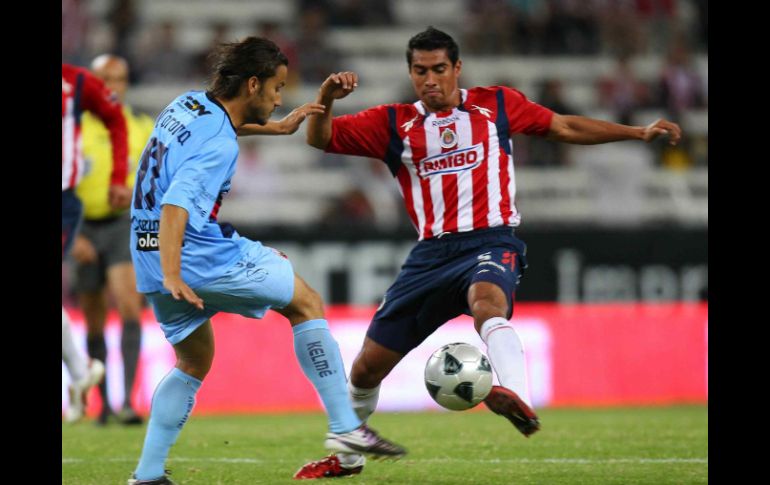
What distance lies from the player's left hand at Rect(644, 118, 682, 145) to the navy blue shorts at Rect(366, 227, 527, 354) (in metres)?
0.88

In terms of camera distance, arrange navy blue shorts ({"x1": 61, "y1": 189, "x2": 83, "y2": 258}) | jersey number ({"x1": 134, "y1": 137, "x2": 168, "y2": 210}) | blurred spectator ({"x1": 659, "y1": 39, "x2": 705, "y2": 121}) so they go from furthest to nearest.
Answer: blurred spectator ({"x1": 659, "y1": 39, "x2": 705, "y2": 121}) < navy blue shorts ({"x1": 61, "y1": 189, "x2": 83, "y2": 258}) < jersey number ({"x1": 134, "y1": 137, "x2": 168, "y2": 210})

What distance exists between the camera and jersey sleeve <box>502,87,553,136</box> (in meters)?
6.62

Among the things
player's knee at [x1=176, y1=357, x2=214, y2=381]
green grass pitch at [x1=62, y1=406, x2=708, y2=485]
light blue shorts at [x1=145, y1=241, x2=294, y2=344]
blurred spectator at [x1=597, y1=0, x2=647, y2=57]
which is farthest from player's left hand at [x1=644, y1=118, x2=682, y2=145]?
blurred spectator at [x1=597, y1=0, x2=647, y2=57]

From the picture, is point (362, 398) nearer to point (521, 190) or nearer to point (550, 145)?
point (521, 190)

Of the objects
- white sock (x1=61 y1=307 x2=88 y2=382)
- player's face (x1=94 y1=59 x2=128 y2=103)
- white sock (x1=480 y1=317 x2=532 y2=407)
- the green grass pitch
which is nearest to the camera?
white sock (x1=480 y1=317 x2=532 y2=407)

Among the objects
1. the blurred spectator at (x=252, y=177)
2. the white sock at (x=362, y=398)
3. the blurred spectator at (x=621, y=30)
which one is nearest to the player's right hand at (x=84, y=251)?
the white sock at (x=362, y=398)

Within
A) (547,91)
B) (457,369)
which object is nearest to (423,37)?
(457,369)

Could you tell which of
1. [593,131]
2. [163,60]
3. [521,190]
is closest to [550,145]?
[521,190]

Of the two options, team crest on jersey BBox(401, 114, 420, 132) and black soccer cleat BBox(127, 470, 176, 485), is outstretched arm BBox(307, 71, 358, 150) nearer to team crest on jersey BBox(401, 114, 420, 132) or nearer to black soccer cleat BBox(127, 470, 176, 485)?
team crest on jersey BBox(401, 114, 420, 132)

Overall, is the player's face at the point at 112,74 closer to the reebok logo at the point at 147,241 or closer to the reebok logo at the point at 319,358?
Answer: the reebok logo at the point at 147,241

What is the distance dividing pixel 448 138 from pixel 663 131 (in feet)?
3.65

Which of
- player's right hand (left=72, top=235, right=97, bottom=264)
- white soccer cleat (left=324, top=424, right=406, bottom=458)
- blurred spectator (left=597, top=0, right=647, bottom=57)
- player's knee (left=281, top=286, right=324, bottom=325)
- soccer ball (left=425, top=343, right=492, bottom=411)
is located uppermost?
blurred spectator (left=597, top=0, right=647, bottom=57)

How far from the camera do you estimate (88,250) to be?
938 cm

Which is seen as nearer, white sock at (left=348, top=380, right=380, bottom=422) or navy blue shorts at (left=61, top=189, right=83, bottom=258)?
white sock at (left=348, top=380, right=380, bottom=422)
